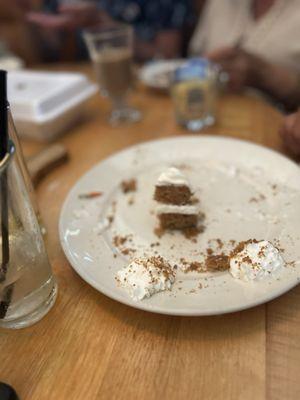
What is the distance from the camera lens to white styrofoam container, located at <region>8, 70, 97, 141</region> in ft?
4.49

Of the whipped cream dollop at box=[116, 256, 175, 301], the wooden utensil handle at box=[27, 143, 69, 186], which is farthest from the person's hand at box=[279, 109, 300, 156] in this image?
the wooden utensil handle at box=[27, 143, 69, 186]

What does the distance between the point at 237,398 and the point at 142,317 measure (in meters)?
0.22

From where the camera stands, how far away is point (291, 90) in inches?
62.0

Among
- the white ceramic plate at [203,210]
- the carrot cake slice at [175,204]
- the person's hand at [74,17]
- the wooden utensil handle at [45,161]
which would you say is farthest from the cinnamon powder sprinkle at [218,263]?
the person's hand at [74,17]

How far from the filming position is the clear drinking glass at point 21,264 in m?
0.67

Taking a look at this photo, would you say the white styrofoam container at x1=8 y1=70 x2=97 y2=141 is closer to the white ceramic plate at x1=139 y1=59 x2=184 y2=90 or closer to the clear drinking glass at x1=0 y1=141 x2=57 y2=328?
the white ceramic plate at x1=139 y1=59 x2=184 y2=90

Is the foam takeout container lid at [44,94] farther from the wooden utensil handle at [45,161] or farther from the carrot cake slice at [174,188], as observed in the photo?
the carrot cake slice at [174,188]

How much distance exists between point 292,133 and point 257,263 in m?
0.52

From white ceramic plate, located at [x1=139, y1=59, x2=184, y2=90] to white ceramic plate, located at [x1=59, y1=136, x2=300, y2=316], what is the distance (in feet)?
1.59

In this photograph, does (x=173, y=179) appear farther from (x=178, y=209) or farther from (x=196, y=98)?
(x=196, y=98)

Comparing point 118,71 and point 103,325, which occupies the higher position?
point 118,71

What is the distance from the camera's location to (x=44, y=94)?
1413 mm

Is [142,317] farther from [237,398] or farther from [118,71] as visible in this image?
[118,71]

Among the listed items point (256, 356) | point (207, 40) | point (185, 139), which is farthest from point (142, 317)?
point (207, 40)
